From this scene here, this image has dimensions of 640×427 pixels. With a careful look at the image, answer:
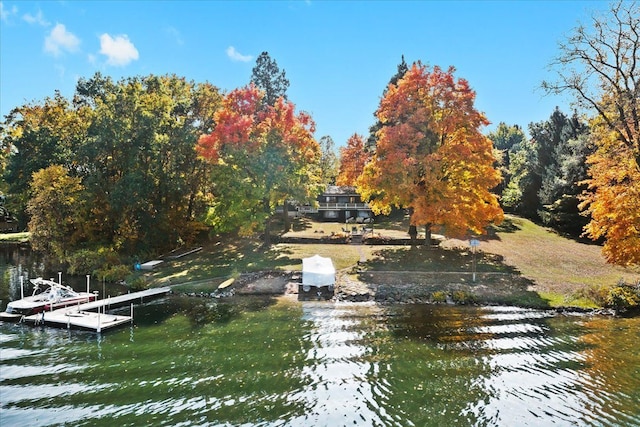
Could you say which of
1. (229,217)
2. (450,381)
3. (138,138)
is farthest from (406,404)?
(138,138)

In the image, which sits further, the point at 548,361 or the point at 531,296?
the point at 531,296

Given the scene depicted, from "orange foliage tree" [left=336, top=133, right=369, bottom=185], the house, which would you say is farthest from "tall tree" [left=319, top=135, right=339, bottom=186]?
the house

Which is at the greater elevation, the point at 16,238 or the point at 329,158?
the point at 329,158

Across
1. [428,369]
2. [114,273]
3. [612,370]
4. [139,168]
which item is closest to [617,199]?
[612,370]

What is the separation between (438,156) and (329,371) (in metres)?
25.0

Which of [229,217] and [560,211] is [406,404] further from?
[560,211]

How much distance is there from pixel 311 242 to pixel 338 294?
1629 cm

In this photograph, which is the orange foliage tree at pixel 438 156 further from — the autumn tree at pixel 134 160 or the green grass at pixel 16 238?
the green grass at pixel 16 238

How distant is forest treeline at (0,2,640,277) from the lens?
1190 inches

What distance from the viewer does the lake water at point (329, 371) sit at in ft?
48.6

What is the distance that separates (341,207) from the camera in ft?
219

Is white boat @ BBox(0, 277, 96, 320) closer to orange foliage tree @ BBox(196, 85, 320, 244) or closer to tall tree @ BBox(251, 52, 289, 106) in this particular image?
orange foliage tree @ BBox(196, 85, 320, 244)

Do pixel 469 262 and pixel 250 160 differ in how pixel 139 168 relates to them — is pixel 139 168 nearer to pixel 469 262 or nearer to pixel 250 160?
pixel 250 160

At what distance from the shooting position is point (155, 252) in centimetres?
4559
